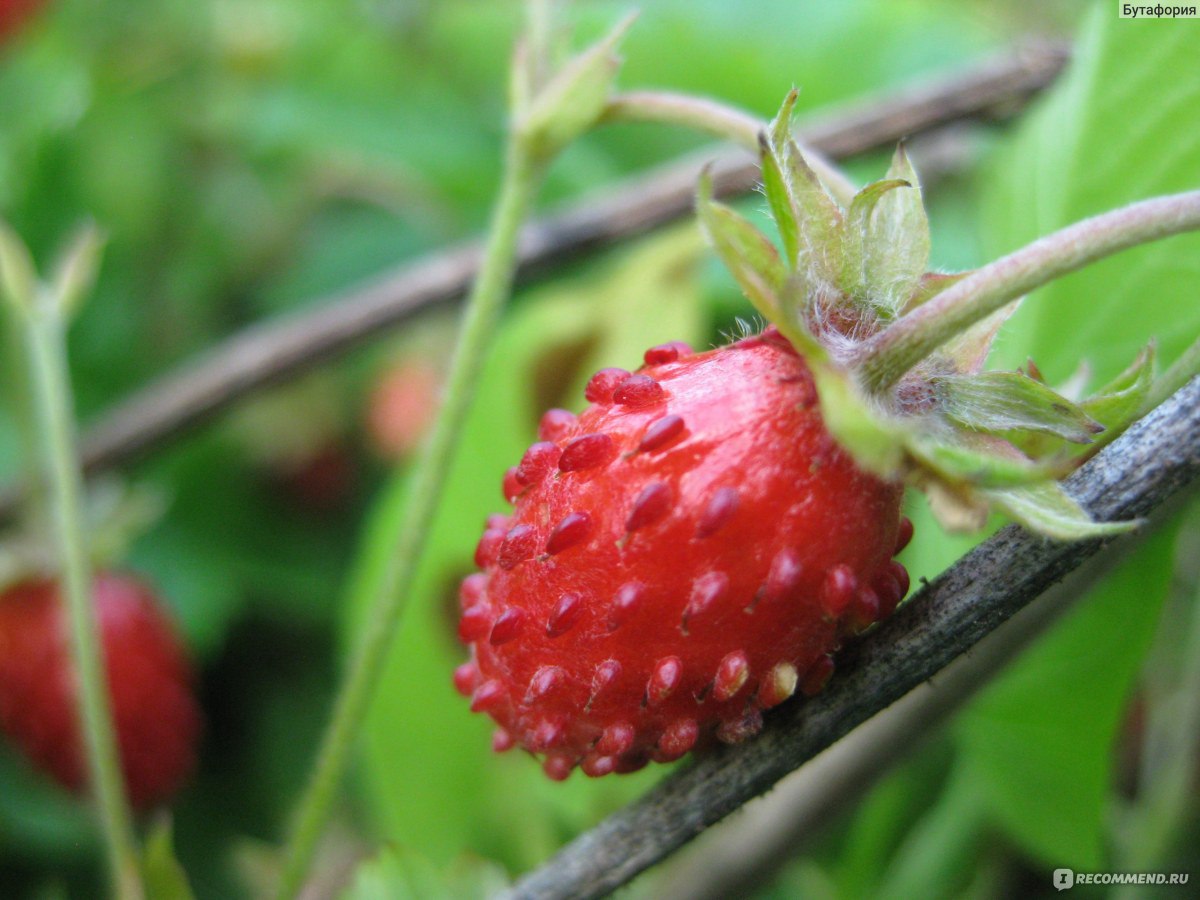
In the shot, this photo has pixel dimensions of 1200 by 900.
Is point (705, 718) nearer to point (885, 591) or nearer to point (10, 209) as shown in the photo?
point (885, 591)

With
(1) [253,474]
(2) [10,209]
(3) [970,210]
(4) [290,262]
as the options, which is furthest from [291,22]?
(3) [970,210]

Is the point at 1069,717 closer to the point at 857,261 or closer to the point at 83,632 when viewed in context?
the point at 857,261

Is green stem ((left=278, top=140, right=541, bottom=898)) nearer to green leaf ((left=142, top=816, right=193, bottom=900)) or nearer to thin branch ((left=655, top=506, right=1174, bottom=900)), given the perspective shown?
green leaf ((left=142, top=816, right=193, bottom=900))

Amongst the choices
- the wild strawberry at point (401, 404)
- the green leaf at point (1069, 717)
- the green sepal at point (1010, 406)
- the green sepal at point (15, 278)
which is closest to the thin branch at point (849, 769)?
the green leaf at point (1069, 717)

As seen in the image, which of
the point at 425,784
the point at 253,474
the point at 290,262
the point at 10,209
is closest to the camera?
the point at 425,784

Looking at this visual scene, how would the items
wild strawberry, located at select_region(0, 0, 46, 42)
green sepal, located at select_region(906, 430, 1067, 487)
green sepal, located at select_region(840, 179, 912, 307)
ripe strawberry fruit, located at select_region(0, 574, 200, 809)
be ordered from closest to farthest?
green sepal, located at select_region(906, 430, 1067, 487)
green sepal, located at select_region(840, 179, 912, 307)
ripe strawberry fruit, located at select_region(0, 574, 200, 809)
wild strawberry, located at select_region(0, 0, 46, 42)

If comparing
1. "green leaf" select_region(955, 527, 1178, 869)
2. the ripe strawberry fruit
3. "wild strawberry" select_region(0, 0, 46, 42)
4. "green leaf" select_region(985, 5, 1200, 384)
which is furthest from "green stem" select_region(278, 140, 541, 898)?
"wild strawberry" select_region(0, 0, 46, 42)
